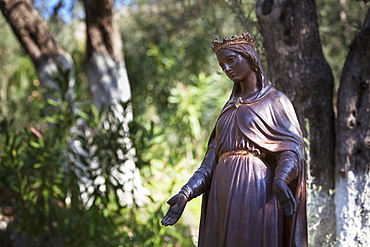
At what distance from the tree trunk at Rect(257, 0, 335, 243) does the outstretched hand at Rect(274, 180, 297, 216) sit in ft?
9.31

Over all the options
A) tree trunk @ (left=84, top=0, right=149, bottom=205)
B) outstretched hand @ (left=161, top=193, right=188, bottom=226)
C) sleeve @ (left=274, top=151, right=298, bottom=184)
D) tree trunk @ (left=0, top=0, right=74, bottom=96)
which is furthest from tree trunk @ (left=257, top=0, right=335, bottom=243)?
tree trunk @ (left=84, top=0, right=149, bottom=205)

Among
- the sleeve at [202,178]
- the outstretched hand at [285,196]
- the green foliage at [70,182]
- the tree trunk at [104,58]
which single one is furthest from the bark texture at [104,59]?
the outstretched hand at [285,196]

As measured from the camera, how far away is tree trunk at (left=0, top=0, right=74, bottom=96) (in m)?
9.41

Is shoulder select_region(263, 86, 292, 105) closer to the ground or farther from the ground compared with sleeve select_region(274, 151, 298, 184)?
farther from the ground

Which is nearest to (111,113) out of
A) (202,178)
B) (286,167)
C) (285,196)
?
(202,178)

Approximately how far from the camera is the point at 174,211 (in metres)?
3.72

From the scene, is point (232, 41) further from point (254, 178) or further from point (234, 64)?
point (254, 178)

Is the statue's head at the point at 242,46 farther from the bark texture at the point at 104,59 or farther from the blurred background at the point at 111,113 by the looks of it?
the bark texture at the point at 104,59

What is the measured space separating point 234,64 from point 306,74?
104 inches

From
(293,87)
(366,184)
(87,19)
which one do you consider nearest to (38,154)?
(87,19)

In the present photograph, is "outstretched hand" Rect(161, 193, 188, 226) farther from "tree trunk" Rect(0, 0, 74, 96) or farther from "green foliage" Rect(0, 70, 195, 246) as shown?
"tree trunk" Rect(0, 0, 74, 96)

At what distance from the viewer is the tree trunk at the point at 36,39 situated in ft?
30.9

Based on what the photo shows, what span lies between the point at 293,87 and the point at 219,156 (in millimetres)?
2627

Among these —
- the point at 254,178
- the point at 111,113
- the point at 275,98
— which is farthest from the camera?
the point at 111,113
